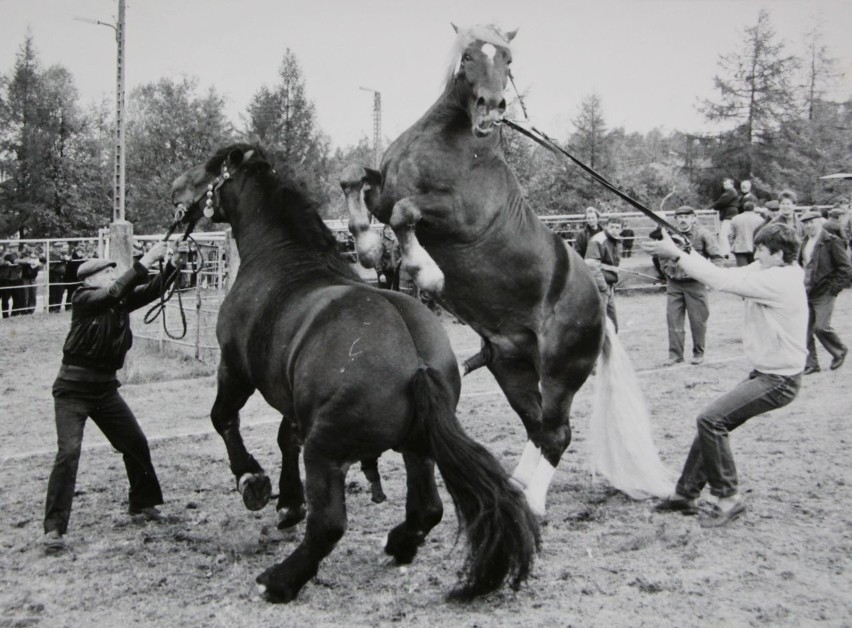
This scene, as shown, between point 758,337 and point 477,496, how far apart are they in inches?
98.1

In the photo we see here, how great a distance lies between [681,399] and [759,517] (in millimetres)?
3824

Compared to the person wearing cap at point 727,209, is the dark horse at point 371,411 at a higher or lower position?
lower

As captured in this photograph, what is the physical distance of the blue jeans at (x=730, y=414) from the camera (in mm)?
5125

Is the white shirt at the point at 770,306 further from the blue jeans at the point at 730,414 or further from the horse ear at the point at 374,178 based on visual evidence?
the horse ear at the point at 374,178

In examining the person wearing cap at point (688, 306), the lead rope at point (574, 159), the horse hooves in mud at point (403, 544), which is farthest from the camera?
the person wearing cap at point (688, 306)

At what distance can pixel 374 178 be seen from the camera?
516 cm

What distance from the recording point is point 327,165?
1604 inches

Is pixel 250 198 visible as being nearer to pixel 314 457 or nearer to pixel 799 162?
pixel 314 457

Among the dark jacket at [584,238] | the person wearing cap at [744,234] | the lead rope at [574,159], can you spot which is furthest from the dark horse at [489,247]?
the person wearing cap at [744,234]

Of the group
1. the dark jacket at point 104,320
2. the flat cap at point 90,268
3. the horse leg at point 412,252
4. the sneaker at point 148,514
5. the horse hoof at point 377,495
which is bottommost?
the sneaker at point 148,514

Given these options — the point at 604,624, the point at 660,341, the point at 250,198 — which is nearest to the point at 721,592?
the point at 604,624

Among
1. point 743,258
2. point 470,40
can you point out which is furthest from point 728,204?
point 470,40

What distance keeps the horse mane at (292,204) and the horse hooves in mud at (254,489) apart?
1.33 m

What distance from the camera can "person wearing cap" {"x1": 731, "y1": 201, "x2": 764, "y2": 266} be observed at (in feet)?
50.2
